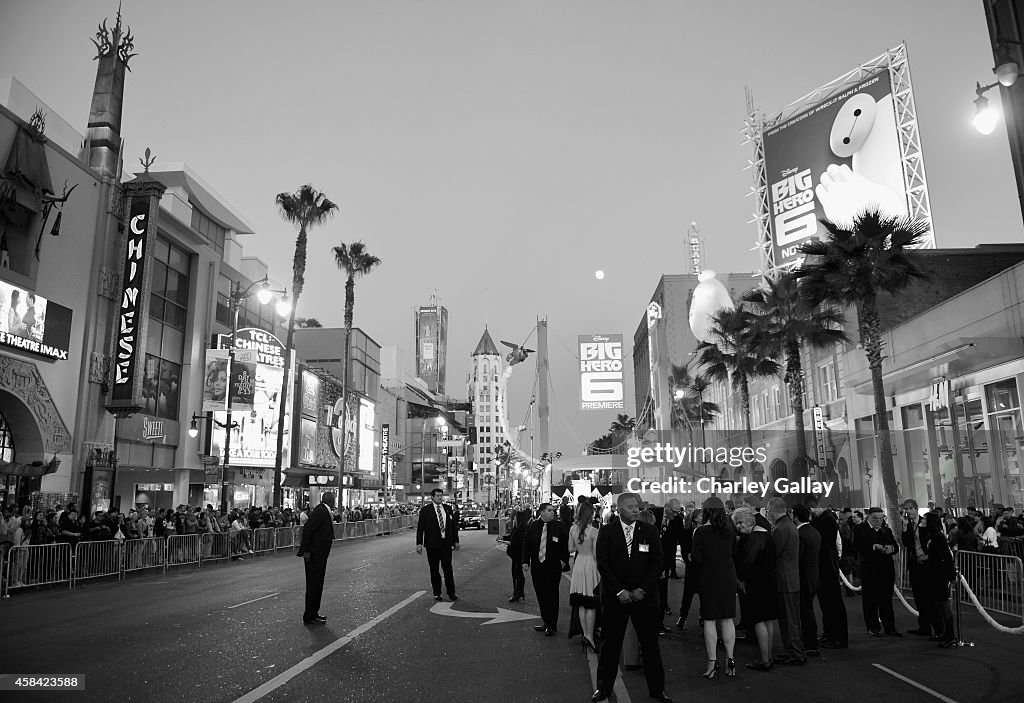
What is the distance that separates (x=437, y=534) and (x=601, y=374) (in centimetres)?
2891

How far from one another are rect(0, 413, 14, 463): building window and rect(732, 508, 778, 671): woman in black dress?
24738mm

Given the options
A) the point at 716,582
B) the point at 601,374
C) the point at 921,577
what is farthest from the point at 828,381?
the point at 716,582

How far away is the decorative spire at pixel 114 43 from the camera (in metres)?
31.9

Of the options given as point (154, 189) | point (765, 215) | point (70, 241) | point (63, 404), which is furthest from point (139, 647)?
point (765, 215)

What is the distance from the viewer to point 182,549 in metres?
23.2

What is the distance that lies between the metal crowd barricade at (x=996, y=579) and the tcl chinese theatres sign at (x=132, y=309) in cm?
2721

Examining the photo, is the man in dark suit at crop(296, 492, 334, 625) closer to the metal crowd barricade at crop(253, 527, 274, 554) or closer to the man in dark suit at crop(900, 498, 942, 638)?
the man in dark suit at crop(900, 498, 942, 638)

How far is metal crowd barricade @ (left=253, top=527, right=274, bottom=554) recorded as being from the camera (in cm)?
2844

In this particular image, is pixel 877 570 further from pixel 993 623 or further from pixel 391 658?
pixel 391 658

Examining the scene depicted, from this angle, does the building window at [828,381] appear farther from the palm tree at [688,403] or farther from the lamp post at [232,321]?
the lamp post at [232,321]

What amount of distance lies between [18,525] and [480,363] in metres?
179

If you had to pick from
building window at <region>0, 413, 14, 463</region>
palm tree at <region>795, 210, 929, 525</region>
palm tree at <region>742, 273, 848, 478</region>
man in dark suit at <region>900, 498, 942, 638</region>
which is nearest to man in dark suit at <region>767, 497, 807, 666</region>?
man in dark suit at <region>900, 498, 942, 638</region>

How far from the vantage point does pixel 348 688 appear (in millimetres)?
6934

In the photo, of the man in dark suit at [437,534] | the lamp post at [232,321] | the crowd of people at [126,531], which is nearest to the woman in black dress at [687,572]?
the man in dark suit at [437,534]
